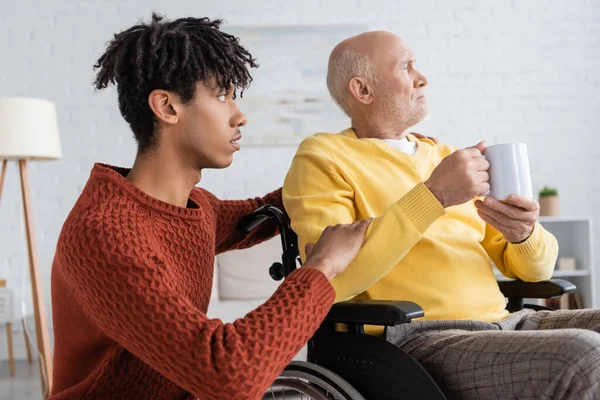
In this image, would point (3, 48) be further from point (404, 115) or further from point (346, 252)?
point (346, 252)

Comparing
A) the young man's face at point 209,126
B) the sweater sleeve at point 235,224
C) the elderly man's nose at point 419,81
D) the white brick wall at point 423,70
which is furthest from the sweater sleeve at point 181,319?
the white brick wall at point 423,70

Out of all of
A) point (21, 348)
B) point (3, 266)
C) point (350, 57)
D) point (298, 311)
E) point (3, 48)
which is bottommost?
point (21, 348)

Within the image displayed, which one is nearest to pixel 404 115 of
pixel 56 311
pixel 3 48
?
pixel 56 311

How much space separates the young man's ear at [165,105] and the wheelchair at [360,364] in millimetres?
487

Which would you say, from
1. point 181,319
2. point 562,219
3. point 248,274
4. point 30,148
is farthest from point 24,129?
point 562,219

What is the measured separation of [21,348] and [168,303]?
12.1ft

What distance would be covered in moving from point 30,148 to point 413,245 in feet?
8.21

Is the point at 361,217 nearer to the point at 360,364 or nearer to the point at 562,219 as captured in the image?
the point at 360,364

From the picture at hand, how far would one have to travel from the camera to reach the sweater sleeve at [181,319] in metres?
1.13

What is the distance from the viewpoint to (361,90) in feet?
6.02

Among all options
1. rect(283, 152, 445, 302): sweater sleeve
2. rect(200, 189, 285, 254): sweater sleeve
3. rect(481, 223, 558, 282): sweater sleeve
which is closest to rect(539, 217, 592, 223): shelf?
rect(481, 223, 558, 282): sweater sleeve

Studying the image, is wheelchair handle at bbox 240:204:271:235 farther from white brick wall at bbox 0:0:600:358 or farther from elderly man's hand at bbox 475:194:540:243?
white brick wall at bbox 0:0:600:358

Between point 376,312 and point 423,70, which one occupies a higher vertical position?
point 423,70

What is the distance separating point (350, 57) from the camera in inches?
72.5
